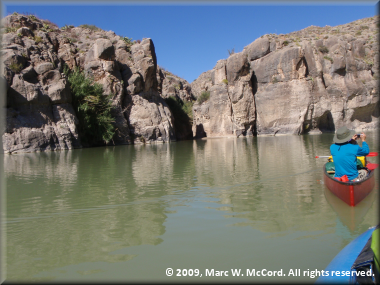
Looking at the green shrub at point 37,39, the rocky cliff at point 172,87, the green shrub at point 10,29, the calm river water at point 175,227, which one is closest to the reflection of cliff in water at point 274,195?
the calm river water at point 175,227

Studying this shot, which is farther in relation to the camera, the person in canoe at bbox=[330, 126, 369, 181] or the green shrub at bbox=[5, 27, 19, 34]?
the green shrub at bbox=[5, 27, 19, 34]

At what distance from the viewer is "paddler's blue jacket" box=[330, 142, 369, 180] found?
22.4ft

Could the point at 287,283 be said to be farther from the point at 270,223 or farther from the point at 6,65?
the point at 6,65

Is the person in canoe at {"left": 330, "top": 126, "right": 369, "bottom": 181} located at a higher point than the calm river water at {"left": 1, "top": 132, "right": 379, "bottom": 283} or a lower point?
higher

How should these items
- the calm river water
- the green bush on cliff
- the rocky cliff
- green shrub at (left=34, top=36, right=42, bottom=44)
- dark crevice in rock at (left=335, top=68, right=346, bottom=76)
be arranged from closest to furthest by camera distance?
the calm river water < the rocky cliff < the green bush on cliff < green shrub at (left=34, top=36, right=42, bottom=44) < dark crevice in rock at (left=335, top=68, right=346, bottom=76)

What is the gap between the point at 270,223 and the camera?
551 cm

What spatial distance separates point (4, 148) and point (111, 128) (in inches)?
384

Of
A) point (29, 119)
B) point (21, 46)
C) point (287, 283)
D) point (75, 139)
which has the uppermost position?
point (21, 46)

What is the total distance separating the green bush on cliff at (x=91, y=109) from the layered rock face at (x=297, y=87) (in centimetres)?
Result: 1930

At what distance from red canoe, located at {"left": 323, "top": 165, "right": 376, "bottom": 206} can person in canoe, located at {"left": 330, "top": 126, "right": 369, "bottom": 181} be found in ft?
1.11

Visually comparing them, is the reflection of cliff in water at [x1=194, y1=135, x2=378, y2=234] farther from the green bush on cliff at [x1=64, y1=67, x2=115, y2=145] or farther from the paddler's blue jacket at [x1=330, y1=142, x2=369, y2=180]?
the green bush on cliff at [x1=64, y1=67, x2=115, y2=145]

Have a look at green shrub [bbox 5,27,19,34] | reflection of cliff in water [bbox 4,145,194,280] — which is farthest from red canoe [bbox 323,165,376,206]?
green shrub [bbox 5,27,19,34]

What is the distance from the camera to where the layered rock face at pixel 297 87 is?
135 ft

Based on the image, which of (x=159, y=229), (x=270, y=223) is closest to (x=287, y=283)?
(x=270, y=223)
